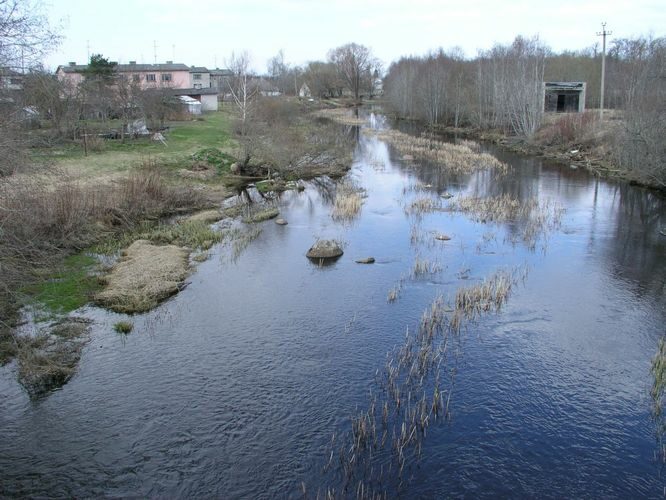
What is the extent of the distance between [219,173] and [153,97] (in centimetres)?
1543

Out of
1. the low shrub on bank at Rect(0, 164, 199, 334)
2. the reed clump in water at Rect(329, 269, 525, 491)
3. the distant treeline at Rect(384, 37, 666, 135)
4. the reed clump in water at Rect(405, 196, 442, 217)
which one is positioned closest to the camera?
the reed clump in water at Rect(329, 269, 525, 491)

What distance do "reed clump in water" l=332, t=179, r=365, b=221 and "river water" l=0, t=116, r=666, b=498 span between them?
5.15m

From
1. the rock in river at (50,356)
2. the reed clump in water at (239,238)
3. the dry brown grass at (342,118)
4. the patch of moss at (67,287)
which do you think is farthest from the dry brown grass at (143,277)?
the dry brown grass at (342,118)

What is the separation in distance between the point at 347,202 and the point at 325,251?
796cm

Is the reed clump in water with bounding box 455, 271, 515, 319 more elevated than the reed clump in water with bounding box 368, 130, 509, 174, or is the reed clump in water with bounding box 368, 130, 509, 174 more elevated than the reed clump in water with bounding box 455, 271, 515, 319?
the reed clump in water with bounding box 368, 130, 509, 174

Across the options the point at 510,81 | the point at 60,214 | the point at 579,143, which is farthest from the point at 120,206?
the point at 510,81

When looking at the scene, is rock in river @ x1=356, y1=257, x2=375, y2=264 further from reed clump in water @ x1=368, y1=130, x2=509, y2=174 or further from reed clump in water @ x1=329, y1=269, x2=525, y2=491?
reed clump in water @ x1=368, y1=130, x2=509, y2=174

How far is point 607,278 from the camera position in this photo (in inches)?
772

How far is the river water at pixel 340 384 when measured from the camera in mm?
10445

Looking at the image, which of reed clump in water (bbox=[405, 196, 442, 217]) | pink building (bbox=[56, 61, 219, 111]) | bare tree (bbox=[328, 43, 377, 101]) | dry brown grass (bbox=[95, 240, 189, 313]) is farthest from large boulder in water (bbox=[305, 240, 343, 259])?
bare tree (bbox=[328, 43, 377, 101])

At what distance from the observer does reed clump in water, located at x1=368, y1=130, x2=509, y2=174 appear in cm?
4216

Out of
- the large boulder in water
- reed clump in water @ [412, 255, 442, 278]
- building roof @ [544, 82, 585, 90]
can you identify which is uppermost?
building roof @ [544, 82, 585, 90]

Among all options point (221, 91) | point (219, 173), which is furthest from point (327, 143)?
point (221, 91)

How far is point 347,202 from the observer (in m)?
29.5
